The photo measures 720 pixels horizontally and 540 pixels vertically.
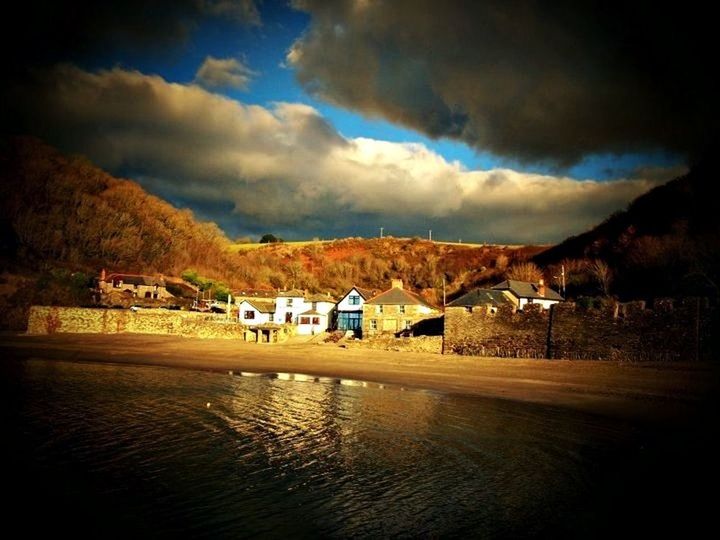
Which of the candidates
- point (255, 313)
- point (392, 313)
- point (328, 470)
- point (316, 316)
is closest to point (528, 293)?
point (392, 313)

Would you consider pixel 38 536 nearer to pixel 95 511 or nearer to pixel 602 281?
pixel 95 511

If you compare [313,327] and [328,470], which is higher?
[313,327]

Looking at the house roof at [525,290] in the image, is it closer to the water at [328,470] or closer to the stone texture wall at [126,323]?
the stone texture wall at [126,323]

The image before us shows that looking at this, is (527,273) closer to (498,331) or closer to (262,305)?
(498,331)

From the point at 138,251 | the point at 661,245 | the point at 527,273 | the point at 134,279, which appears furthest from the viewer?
the point at 138,251

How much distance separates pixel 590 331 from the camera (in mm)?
32531

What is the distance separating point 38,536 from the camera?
7.54 metres

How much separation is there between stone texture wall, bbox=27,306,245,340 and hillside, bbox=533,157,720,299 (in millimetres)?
40489

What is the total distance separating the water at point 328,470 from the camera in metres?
8.45

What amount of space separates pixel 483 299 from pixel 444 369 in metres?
16.3

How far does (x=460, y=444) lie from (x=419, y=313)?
35751 mm

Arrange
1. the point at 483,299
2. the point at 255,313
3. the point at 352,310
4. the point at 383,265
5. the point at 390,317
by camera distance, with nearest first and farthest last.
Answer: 1. the point at 483,299
2. the point at 390,317
3. the point at 352,310
4. the point at 255,313
5. the point at 383,265

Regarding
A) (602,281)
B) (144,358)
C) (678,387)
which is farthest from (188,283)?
(678,387)

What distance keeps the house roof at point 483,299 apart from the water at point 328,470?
2642cm
